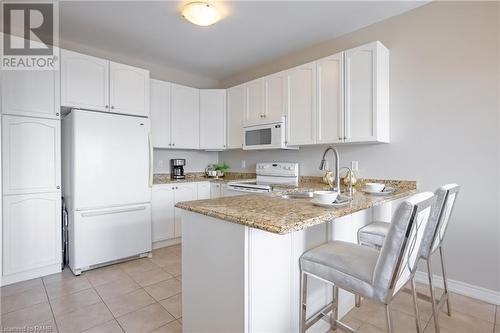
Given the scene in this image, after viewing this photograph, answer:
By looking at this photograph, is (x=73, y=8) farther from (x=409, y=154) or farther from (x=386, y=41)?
(x=409, y=154)

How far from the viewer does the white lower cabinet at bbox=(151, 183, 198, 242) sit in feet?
10.7

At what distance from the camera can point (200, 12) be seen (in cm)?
228

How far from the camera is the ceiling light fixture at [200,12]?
7.38 feet

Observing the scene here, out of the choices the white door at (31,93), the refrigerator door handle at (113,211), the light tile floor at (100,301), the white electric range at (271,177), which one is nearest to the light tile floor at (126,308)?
the light tile floor at (100,301)

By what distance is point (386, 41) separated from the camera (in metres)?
2.59

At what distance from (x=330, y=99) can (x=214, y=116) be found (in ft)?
6.28

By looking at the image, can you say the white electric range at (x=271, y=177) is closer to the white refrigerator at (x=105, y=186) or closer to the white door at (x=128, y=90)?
the white refrigerator at (x=105, y=186)

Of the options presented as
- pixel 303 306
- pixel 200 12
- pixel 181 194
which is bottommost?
pixel 303 306

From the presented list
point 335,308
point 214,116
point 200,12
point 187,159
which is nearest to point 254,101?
point 214,116

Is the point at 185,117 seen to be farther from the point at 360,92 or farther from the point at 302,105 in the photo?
the point at 360,92

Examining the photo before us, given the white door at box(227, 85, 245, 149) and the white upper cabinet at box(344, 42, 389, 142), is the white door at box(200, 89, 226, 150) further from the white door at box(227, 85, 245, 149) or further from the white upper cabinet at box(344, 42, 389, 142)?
the white upper cabinet at box(344, 42, 389, 142)

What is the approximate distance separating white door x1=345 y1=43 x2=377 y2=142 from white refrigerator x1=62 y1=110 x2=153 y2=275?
90.7 inches

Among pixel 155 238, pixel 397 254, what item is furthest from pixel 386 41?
pixel 155 238

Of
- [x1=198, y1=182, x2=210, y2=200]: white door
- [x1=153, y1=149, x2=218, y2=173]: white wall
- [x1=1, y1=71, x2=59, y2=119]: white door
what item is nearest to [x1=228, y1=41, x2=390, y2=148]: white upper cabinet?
[x1=198, y1=182, x2=210, y2=200]: white door
